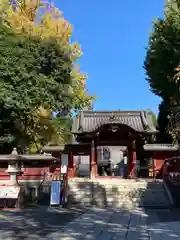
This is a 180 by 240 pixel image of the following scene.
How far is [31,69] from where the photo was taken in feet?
80.0

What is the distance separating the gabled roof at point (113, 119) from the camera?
28.4 meters

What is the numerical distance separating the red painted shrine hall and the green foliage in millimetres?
3406

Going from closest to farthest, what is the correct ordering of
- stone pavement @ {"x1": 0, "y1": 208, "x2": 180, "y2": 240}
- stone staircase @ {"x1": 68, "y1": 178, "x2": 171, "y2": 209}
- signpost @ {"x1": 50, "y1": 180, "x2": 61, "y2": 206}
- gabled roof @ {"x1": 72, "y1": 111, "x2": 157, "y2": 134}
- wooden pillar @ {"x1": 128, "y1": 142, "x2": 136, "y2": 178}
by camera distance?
stone pavement @ {"x1": 0, "y1": 208, "x2": 180, "y2": 240}, signpost @ {"x1": 50, "y1": 180, "x2": 61, "y2": 206}, stone staircase @ {"x1": 68, "y1": 178, "x2": 171, "y2": 209}, wooden pillar @ {"x1": 128, "y1": 142, "x2": 136, "y2": 178}, gabled roof @ {"x1": 72, "y1": 111, "x2": 157, "y2": 134}

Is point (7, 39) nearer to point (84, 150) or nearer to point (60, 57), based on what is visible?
point (60, 57)

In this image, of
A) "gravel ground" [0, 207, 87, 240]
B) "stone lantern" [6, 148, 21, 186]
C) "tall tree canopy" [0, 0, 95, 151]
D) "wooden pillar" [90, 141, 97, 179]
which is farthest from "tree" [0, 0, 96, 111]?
"gravel ground" [0, 207, 87, 240]

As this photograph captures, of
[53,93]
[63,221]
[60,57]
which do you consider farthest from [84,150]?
[63,221]

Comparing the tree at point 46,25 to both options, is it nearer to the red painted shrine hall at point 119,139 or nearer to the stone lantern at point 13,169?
the red painted shrine hall at point 119,139

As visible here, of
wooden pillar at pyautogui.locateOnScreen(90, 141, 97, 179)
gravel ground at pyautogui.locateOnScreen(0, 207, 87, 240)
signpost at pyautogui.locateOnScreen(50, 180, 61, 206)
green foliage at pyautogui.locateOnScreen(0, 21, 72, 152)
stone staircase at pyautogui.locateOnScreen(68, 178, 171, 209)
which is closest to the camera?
gravel ground at pyautogui.locateOnScreen(0, 207, 87, 240)

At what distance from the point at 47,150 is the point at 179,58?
49.2ft

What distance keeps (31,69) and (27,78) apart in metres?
0.95

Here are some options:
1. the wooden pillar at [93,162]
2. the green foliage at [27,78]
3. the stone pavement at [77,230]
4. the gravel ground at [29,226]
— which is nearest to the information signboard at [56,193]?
the gravel ground at [29,226]

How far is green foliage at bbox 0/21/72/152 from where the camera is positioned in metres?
23.4

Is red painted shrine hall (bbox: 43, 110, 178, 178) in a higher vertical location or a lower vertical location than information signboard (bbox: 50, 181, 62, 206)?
higher

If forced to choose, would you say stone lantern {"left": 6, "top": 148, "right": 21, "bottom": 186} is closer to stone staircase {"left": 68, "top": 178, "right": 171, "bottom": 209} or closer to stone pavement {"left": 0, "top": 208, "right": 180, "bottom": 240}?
stone staircase {"left": 68, "top": 178, "right": 171, "bottom": 209}
